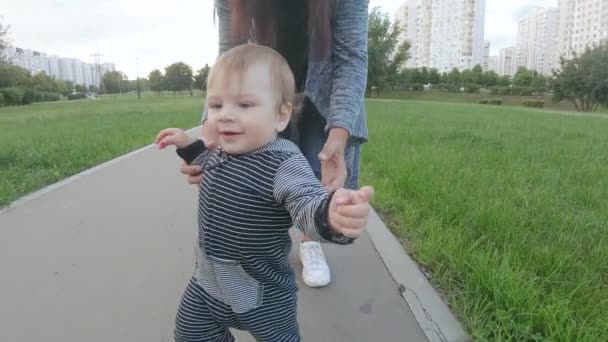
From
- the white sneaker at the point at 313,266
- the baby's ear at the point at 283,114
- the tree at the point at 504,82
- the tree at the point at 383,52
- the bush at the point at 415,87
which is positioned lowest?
the white sneaker at the point at 313,266

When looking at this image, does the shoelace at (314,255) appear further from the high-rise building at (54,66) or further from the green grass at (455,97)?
the high-rise building at (54,66)

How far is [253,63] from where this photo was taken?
4.28ft

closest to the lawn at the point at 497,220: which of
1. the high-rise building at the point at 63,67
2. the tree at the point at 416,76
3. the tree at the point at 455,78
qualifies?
the tree at the point at 416,76

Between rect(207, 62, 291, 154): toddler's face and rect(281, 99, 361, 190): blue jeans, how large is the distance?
29.3 inches

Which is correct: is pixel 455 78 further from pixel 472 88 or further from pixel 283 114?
pixel 283 114

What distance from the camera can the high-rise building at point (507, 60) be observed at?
9975 centimetres

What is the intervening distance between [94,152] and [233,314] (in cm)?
593

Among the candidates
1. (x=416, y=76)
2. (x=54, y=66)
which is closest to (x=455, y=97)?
(x=416, y=76)

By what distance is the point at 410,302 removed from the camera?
84.7 inches

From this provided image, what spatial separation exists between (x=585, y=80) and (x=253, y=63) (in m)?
52.7

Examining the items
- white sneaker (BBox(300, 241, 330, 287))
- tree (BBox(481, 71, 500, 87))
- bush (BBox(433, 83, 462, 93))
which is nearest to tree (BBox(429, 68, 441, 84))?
bush (BBox(433, 83, 462, 93))

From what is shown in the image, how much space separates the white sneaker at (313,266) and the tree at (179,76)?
78252mm

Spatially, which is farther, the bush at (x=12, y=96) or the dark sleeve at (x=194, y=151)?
the bush at (x=12, y=96)

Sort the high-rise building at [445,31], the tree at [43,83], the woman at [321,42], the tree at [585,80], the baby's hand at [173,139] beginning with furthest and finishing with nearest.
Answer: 1. the high-rise building at [445,31]
2. the tree at [43,83]
3. the tree at [585,80]
4. the woman at [321,42]
5. the baby's hand at [173,139]
